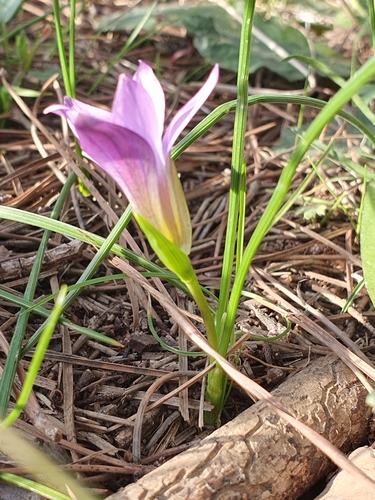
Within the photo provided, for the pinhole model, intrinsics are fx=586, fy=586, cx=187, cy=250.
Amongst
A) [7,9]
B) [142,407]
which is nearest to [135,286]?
[142,407]

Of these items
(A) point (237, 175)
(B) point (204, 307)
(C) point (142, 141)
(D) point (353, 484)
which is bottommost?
(D) point (353, 484)

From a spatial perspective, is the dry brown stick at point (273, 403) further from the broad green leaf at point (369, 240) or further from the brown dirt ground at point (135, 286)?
the broad green leaf at point (369, 240)

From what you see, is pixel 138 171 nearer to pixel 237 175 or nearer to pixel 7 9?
pixel 237 175

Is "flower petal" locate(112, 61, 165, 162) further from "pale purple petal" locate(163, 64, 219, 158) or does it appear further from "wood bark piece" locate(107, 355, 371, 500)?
"wood bark piece" locate(107, 355, 371, 500)

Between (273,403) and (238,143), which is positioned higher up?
(238,143)

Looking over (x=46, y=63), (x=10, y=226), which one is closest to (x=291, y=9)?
(x=46, y=63)

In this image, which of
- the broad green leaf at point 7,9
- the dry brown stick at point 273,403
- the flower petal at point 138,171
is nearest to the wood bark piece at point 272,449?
the dry brown stick at point 273,403
